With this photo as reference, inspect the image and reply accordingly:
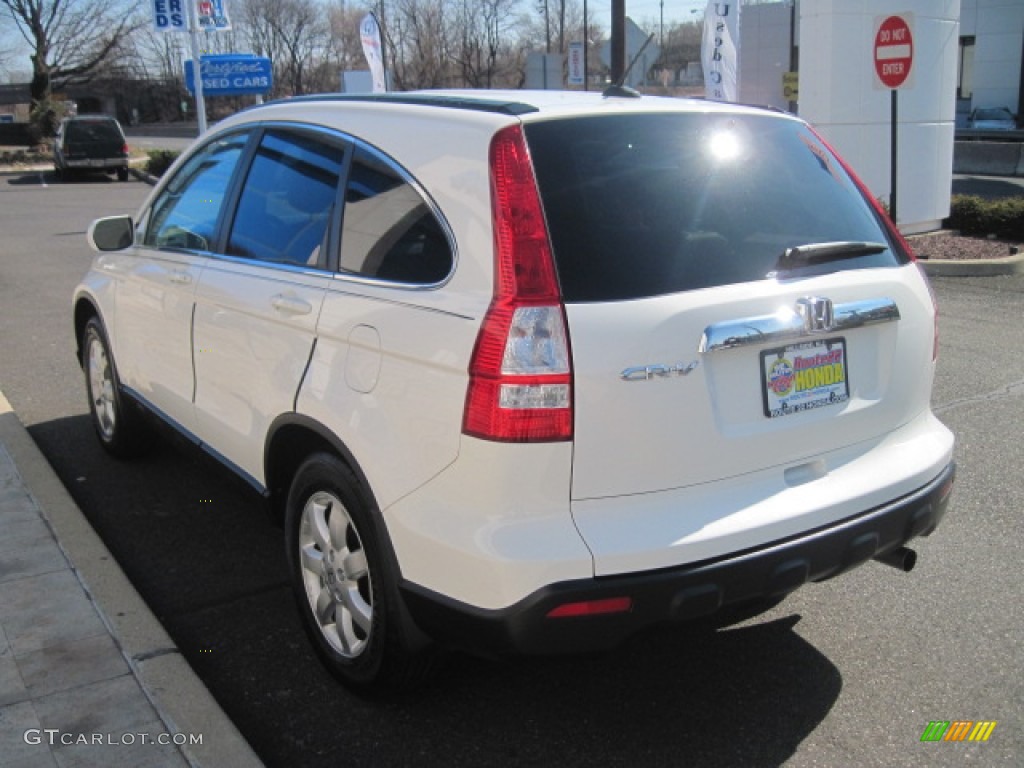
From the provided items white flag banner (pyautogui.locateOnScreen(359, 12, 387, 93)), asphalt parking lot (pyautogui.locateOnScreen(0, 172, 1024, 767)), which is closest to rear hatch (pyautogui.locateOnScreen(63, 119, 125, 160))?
white flag banner (pyautogui.locateOnScreen(359, 12, 387, 93))

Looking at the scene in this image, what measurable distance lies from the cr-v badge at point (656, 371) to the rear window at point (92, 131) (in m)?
31.1

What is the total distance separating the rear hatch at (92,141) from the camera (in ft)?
97.2

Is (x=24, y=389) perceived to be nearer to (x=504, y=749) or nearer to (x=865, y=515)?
(x=504, y=749)

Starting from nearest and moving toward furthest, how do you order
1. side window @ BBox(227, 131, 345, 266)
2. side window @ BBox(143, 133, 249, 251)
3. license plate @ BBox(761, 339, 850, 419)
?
license plate @ BBox(761, 339, 850, 419), side window @ BBox(227, 131, 345, 266), side window @ BBox(143, 133, 249, 251)

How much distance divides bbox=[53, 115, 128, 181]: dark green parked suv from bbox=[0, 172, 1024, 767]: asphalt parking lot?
91.5 feet

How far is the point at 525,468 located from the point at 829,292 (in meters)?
1.12

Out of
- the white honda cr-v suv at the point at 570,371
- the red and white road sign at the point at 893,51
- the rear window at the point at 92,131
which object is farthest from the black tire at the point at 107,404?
the rear window at the point at 92,131

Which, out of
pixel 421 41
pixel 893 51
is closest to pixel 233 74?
pixel 893 51

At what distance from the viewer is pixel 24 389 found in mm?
7023

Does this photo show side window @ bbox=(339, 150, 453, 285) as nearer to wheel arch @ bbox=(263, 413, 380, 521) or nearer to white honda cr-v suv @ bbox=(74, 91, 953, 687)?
white honda cr-v suv @ bbox=(74, 91, 953, 687)

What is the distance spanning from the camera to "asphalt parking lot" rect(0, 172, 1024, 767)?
2.95m

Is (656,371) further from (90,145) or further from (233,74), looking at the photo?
(90,145)

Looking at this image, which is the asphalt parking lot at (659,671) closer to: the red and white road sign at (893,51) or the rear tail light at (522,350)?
the rear tail light at (522,350)
